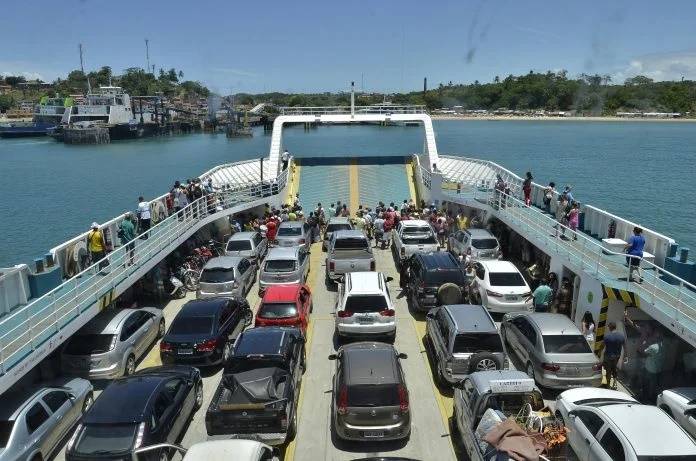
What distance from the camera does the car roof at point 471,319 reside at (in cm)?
1133

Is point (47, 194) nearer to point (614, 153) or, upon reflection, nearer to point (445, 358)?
point (445, 358)

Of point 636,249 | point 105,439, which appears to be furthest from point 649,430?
point 105,439

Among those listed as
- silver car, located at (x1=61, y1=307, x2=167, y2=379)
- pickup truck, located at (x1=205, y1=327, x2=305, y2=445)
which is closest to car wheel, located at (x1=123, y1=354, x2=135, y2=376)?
silver car, located at (x1=61, y1=307, x2=167, y2=379)

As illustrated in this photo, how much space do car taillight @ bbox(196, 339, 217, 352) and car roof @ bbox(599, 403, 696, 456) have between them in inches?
315

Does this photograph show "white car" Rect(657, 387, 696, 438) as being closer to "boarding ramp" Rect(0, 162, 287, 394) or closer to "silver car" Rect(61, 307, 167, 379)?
"silver car" Rect(61, 307, 167, 379)

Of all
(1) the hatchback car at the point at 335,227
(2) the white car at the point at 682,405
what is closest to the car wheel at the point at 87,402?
(2) the white car at the point at 682,405

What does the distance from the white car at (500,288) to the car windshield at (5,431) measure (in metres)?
11.3

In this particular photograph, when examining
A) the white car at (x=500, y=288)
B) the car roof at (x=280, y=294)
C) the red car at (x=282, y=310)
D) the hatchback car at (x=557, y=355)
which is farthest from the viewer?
the white car at (x=500, y=288)

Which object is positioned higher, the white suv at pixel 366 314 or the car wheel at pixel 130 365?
the white suv at pixel 366 314

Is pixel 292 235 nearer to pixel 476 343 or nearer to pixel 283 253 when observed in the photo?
pixel 283 253

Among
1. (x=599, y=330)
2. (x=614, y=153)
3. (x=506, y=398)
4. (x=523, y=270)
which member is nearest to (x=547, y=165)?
(x=614, y=153)

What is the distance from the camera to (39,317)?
37.6ft

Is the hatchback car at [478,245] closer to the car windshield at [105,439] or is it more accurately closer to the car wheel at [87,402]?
the car wheel at [87,402]

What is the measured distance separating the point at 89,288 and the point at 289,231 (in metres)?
10.3
